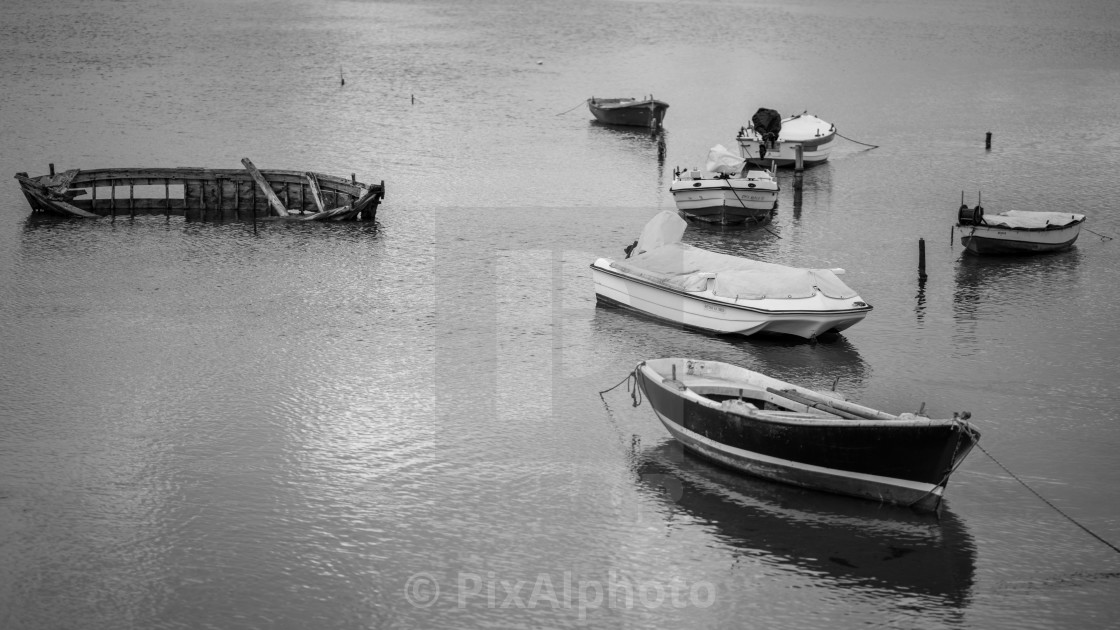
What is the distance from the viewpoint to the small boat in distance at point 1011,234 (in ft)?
154

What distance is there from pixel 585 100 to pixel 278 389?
6450 centimetres

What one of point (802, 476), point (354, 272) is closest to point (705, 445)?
point (802, 476)

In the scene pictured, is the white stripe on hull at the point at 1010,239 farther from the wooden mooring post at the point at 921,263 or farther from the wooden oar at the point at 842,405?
the wooden oar at the point at 842,405

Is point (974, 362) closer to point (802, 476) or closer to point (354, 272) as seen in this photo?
point (802, 476)

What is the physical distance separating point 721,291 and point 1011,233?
16833 mm

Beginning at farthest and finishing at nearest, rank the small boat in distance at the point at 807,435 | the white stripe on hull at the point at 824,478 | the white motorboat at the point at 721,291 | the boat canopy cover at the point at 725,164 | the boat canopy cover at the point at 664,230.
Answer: the boat canopy cover at the point at 725,164, the boat canopy cover at the point at 664,230, the white motorboat at the point at 721,291, the white stripe on hull at the point at 824,478, the small boat in distance at the point at 807,435

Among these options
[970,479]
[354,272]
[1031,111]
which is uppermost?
[1031,111]

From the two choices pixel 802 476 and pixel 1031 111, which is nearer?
pixel 802 476

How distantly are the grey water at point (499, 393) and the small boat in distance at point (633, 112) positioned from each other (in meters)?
1.49

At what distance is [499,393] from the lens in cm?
3328

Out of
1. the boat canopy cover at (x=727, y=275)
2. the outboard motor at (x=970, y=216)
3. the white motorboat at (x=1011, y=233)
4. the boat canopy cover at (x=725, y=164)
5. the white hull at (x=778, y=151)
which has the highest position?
the white hull at (x=778, y=151)

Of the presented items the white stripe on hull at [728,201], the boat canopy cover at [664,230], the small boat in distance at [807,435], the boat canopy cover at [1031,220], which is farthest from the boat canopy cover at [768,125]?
the small boat in distance at [807,435]

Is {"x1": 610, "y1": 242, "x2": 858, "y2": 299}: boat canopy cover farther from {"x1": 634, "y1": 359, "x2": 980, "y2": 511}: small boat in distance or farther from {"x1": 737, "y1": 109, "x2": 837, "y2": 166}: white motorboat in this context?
{"x1": 737, "y1": 109, "x2": 837, "y2": 166}: white motorboat

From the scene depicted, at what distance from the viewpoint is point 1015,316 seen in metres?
40.4
